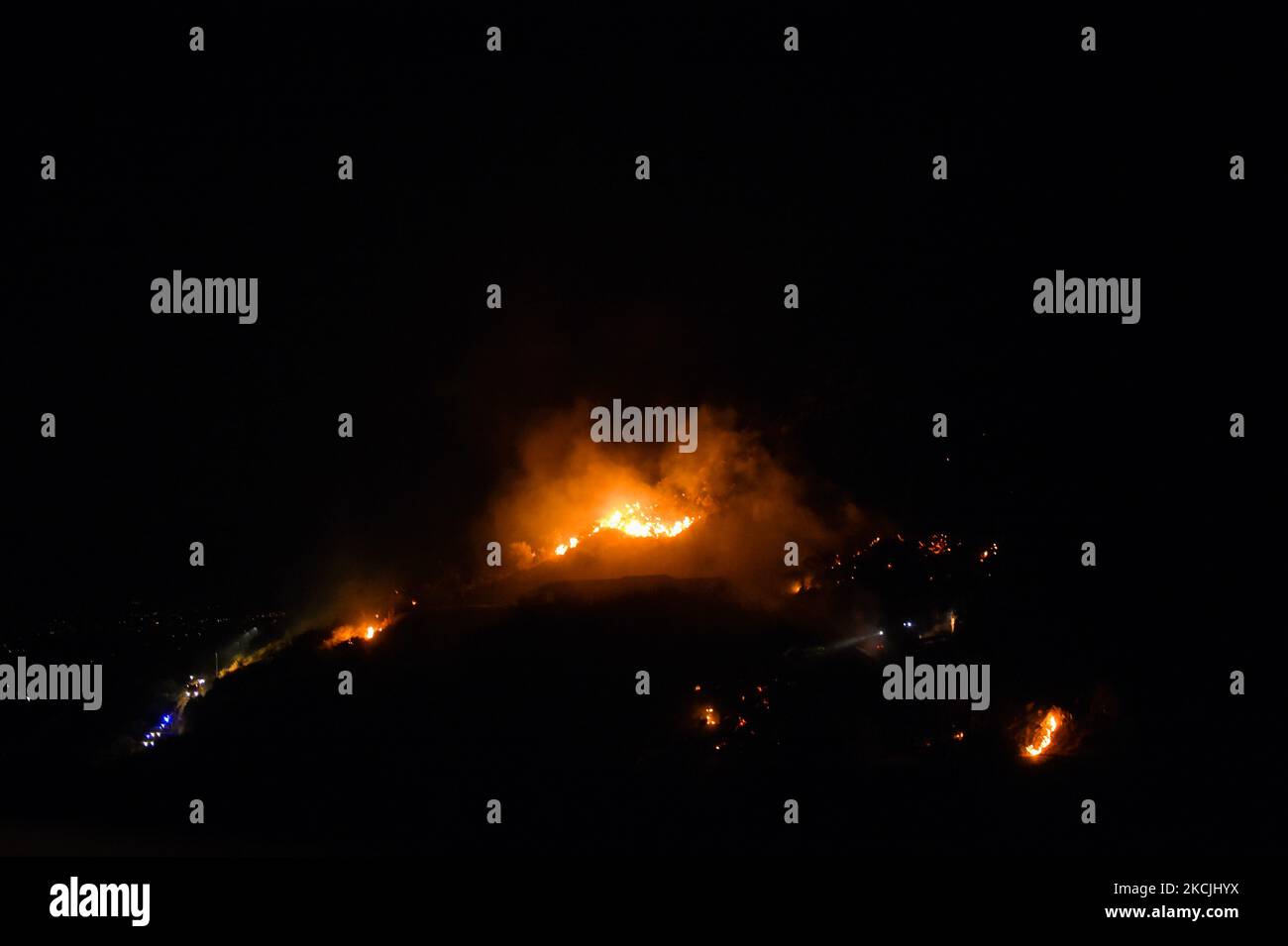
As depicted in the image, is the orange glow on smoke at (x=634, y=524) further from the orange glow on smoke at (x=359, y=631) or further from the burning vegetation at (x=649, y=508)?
the orange glow on smoke at (x=359, y=631)

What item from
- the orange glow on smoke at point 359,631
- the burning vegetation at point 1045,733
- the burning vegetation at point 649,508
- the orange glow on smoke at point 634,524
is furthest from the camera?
the orange glow on smoke at point 634,524

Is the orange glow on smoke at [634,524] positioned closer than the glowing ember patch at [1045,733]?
No

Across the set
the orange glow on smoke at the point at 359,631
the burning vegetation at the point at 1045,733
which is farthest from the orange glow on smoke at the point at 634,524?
the burning vegetation at the point at 1045,733

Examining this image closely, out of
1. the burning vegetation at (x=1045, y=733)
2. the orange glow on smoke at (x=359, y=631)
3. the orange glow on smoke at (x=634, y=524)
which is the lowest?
the burning vegetation at (x=1045, y=733)

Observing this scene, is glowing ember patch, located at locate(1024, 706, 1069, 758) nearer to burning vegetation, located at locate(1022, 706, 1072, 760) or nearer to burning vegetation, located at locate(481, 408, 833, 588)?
burning vegetation, located at locate(1022, 706, 1072, 760)

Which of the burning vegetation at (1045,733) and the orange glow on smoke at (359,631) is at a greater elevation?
the orange glow on smoke at (359,631)

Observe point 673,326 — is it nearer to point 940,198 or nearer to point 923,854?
point 940,198

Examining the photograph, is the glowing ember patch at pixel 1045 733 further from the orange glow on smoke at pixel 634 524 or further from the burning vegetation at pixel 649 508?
the orange glow on smoke at pixel 634 524

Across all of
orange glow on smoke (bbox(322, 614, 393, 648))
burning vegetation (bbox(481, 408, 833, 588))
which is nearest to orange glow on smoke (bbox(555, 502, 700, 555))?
burning vegetation (bbox(481, 408, 833, 588))

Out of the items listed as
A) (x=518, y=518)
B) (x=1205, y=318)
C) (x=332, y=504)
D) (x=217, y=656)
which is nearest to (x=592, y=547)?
(x=518, y=518)

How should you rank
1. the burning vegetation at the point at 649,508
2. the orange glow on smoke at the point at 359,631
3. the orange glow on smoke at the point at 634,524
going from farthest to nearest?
the orange glow on smoke at the point at 634,524 < the burning vegetation at the point at 649,508 < the orange glow on smoke at the point at 359,631
